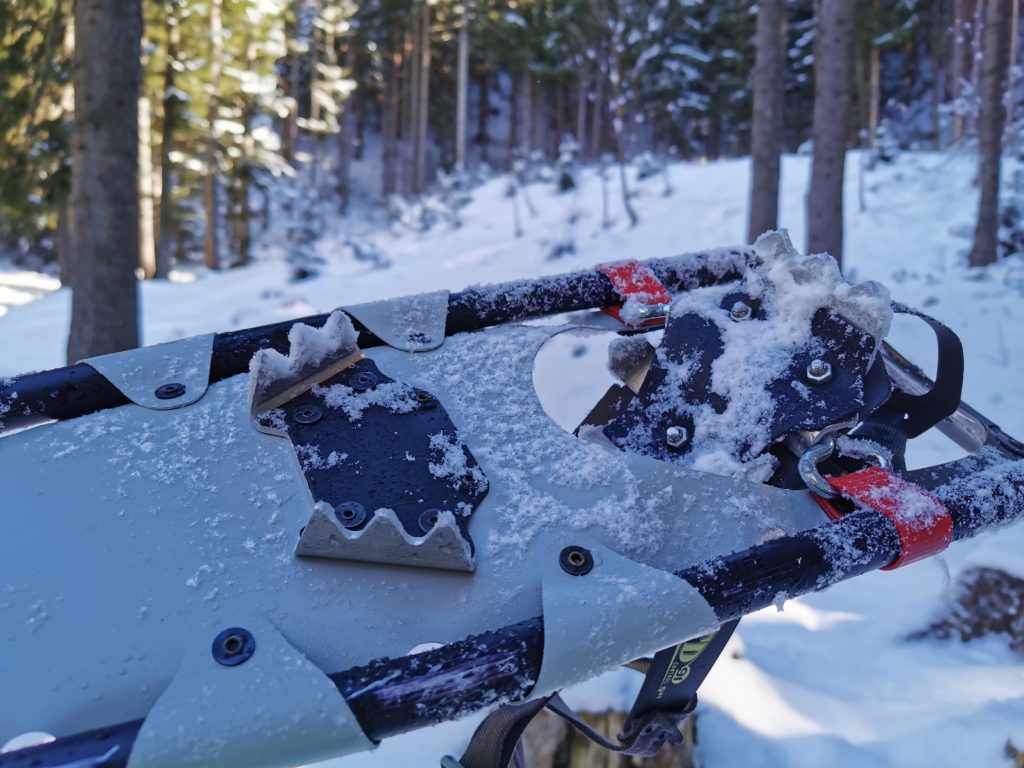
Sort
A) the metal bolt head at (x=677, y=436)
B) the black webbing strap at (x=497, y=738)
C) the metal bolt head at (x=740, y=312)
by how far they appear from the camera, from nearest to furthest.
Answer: the black webbing strap at (x=497, y=738) < the metal bolt head at (x=677, y=436) < the metal bolt head at (x=740, y=312)

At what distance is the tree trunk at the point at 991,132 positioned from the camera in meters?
7.32

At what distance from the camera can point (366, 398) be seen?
1.57 meters

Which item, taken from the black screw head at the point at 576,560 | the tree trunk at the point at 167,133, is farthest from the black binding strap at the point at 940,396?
the tree trunk at the point at 167,133

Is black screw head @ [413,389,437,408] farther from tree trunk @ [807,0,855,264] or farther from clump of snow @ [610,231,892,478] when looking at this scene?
tree trunk @ [807,0,855,264]

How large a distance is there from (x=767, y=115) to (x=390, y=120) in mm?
22018

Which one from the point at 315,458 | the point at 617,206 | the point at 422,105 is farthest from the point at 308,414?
the point at 422,105

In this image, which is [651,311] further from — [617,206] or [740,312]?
[617,206]

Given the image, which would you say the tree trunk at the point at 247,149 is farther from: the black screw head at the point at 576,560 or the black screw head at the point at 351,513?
the black screw head at the point at 576,560

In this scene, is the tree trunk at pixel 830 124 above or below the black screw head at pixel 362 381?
above

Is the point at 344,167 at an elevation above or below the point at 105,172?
above

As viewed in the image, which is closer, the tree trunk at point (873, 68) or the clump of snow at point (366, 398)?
the clump of snow at point (366, 398)

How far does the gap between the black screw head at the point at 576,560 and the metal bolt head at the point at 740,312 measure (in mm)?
778

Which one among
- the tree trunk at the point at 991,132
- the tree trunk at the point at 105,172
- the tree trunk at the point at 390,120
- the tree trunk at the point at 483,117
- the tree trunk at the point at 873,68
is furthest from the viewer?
the tree trunk at the point at 483,117

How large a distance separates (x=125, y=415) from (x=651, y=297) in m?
1.24
